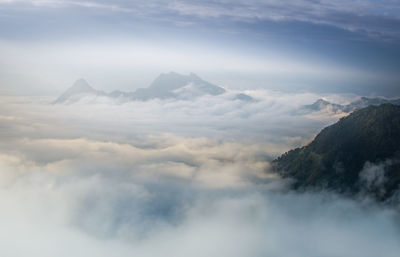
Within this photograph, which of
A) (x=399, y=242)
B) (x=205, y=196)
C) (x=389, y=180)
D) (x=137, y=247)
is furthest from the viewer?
(x=205, y=196)

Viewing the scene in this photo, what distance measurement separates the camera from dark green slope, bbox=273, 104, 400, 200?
15612 centimetres

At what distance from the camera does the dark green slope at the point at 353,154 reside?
156 m

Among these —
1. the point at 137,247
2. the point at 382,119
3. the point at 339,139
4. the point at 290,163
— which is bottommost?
the point at 137,247

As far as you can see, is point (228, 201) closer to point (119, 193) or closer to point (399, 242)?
point (119, 193)

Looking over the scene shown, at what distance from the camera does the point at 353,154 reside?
166 metres

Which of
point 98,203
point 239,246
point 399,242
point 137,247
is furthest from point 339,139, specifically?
point 98,203

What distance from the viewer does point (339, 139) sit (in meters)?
171

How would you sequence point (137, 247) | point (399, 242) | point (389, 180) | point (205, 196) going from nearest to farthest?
point (399, 242)
point (389, 180)
point (137, 247)
point (205, 196)

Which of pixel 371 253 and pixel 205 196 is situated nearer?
pixel 371 253

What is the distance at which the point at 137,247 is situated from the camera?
16225cm

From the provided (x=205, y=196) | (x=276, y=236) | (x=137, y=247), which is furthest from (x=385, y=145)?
(x=137, y=247)

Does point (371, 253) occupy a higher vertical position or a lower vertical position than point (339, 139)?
lower

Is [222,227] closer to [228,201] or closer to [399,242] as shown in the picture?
[228,201]

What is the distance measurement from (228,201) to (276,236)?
27631 mm
